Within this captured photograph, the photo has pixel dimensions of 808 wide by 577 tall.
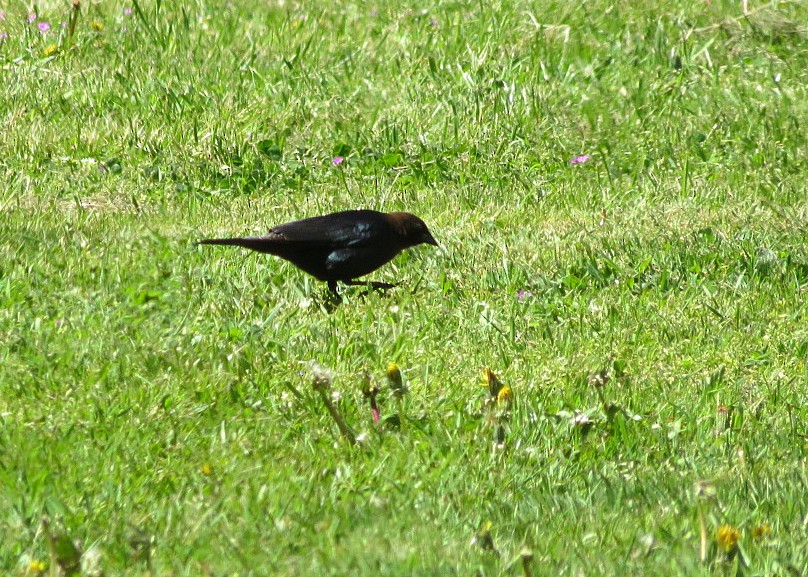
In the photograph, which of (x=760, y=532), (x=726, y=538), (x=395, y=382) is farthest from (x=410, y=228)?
(x=726, y=538)

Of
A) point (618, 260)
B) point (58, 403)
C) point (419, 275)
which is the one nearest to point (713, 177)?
point (618, 260)

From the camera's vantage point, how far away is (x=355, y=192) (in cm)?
752

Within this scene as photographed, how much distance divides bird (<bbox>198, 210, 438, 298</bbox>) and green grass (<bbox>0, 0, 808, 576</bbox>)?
12 cm

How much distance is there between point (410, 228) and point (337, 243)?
46cm

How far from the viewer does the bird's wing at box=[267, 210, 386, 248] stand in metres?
5.93

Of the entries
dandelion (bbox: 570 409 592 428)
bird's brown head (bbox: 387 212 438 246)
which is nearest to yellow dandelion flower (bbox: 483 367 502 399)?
dandelion (bbox: 570 409 592 428)

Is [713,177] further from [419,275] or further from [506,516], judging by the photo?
[506,516]

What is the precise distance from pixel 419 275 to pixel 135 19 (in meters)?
3.51

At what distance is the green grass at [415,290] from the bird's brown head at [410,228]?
165 mm

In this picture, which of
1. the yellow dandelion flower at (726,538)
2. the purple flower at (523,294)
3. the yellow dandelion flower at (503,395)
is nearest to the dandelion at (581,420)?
the yellow dandelion flower at (503,395)

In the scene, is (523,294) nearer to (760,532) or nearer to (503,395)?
(503,395)

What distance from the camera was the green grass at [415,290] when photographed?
3701 millimetres

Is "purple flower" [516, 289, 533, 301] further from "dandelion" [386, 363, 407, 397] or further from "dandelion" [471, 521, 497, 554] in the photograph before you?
"dandelion" [471, 521, 497, 554]

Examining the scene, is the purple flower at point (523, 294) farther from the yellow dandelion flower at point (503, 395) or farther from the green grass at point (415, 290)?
the yellow dandelion flower at point (503, 395)
